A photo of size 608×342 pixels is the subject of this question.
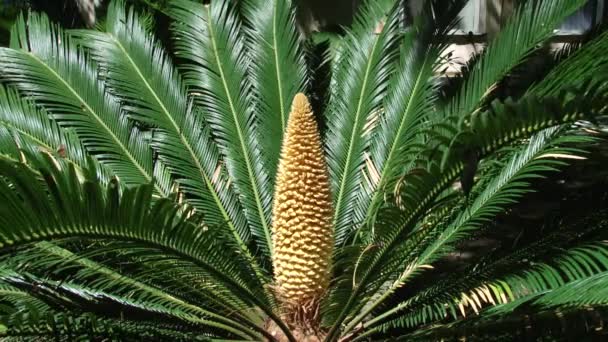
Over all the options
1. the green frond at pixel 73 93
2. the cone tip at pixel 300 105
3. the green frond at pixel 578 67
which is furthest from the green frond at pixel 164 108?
the green frond at pixel 578 67

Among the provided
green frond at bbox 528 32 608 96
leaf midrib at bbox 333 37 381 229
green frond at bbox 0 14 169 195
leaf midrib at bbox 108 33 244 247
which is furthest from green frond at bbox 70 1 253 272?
green frond at bbox 528 32 608 96

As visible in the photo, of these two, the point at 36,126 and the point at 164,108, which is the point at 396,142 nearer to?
the point at 164,108

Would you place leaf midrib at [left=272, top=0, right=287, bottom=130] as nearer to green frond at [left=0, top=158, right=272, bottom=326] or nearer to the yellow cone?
the yellow cone

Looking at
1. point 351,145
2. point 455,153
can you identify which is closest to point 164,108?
point 351,145

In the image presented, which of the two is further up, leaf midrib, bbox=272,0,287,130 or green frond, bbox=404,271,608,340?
leaf midrib, bbox=272,0,287,130

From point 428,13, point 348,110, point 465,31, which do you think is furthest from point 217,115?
point 465,31

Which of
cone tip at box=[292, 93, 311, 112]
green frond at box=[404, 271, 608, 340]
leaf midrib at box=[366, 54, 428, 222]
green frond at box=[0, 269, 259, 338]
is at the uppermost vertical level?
cone tip at box=[292, 93, 311, 112]

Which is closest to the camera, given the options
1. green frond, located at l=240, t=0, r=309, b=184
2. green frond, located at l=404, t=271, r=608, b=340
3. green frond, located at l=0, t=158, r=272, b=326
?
green frond, located at l=0, t=158, r=272, b=326

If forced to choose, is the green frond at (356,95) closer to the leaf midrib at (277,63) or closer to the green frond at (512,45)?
the leaf midrib at (277,63)

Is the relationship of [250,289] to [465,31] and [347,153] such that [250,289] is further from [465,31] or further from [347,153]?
[465,31]
